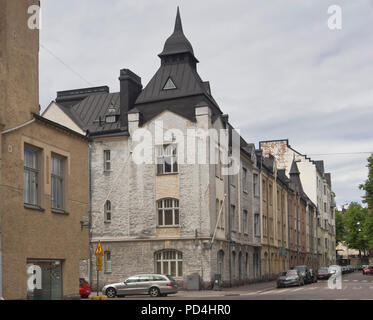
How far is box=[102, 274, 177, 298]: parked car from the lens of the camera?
97.8 ft

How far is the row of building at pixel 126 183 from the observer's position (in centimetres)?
1719

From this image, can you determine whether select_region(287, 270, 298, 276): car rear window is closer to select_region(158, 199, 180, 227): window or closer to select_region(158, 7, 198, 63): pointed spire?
select_region(158, 199, 180, 227): window

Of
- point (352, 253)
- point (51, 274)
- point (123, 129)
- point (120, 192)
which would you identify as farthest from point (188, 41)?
point (352, 253)

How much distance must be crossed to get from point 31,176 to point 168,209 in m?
20.2

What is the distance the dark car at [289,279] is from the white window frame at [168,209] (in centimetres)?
873

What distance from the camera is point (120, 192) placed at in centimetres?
3922

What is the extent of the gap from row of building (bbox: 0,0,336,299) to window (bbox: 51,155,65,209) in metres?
0.04

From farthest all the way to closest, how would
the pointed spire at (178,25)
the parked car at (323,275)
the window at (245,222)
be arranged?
the parked car at (323,275) → the window at (245,222) → the pointed spire at (178,25)

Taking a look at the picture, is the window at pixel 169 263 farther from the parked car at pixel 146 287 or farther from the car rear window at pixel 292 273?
the car rear window at pixel 292 273

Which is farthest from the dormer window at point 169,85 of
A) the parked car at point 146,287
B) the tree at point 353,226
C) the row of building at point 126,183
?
Result: the tree at point 353,226

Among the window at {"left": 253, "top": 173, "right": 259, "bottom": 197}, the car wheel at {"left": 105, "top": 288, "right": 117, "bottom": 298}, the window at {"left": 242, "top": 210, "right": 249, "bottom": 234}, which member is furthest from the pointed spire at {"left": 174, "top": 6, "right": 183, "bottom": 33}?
the car wheel at {"left": 105, "top": 288, "right": 117, "bottom": 298}

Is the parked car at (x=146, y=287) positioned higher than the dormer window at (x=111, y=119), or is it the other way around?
the dormer window at (x=111, y=119)

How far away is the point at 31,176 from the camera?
18.1 m

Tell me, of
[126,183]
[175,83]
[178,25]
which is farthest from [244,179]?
[178,25]
